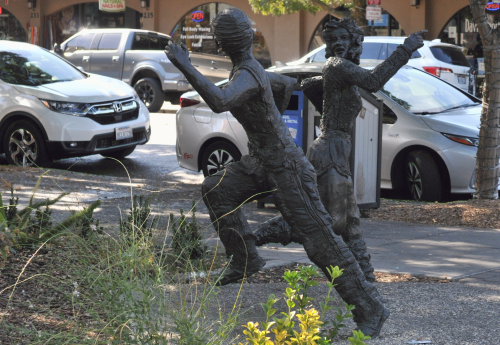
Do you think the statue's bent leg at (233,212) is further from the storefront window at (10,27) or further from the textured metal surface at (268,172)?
the storefront window at (10,27)

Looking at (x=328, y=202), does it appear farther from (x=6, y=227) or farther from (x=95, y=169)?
(x=95, y=169)

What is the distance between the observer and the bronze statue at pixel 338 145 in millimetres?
4945

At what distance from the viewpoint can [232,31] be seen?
170 inches

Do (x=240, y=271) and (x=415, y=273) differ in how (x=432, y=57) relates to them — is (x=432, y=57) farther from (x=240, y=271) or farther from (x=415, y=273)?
(x=240, y=271)

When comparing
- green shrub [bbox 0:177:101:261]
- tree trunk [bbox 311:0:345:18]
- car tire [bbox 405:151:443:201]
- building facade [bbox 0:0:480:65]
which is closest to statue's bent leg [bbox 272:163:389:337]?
green shrub [bbox 0:177:101:261]

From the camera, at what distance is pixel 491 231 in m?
7.41

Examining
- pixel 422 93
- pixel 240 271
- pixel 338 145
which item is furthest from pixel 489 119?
pixel 240 271

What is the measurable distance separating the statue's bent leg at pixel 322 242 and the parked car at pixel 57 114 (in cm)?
692

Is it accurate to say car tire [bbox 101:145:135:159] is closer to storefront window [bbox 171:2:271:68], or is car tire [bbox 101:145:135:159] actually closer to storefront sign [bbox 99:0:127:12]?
storefront window [bbox 171:2:271:68]

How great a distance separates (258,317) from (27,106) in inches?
287

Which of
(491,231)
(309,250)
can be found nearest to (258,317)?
(309,250)

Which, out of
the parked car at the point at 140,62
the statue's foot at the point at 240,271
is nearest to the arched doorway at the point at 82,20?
the parked car at the point at 140,62

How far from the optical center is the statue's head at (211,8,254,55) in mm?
4309

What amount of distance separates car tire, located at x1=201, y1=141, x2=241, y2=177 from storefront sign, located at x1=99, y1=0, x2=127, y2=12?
21.9 metres
